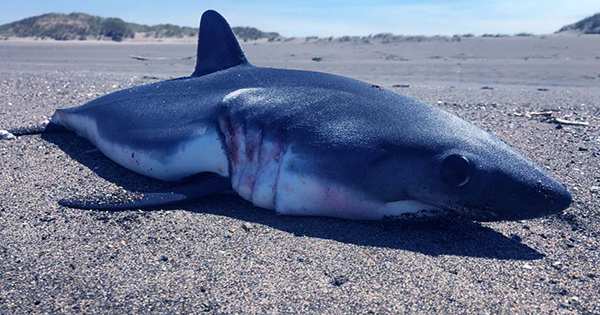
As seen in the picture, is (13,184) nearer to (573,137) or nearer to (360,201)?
(360,201)

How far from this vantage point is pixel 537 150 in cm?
554

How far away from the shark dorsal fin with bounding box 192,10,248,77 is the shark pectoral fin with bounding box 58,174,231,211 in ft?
3.45

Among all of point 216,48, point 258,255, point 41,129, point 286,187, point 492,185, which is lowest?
point 258,255

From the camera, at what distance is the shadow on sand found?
336 cm

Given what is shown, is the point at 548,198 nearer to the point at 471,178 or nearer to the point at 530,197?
the point at 530,197

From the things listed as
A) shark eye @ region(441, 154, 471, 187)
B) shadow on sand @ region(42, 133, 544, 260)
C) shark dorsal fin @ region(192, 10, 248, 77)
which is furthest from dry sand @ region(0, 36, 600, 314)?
shark dorsal fin @ region(192, 10, 248, 77)

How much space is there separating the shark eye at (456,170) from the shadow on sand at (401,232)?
11.1 inches

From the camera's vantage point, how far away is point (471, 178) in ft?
10.6

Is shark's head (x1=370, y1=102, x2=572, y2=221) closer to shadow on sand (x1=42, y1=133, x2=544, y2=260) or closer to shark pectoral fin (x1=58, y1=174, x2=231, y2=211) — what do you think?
shadow on sand (x1=42, y1=133, x2=544, y2=260)

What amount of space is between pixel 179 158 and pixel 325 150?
1.05 m

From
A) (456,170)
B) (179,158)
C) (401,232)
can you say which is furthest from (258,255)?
(179,158)

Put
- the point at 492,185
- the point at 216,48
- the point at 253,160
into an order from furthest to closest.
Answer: the point at 216,48 < the point at 253,160 < the point at 492,185

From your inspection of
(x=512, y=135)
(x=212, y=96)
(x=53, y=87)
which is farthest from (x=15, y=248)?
(x=53, y=87)

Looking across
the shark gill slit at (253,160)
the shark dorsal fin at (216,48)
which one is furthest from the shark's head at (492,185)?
the shark dorsal fin at (216,48)
